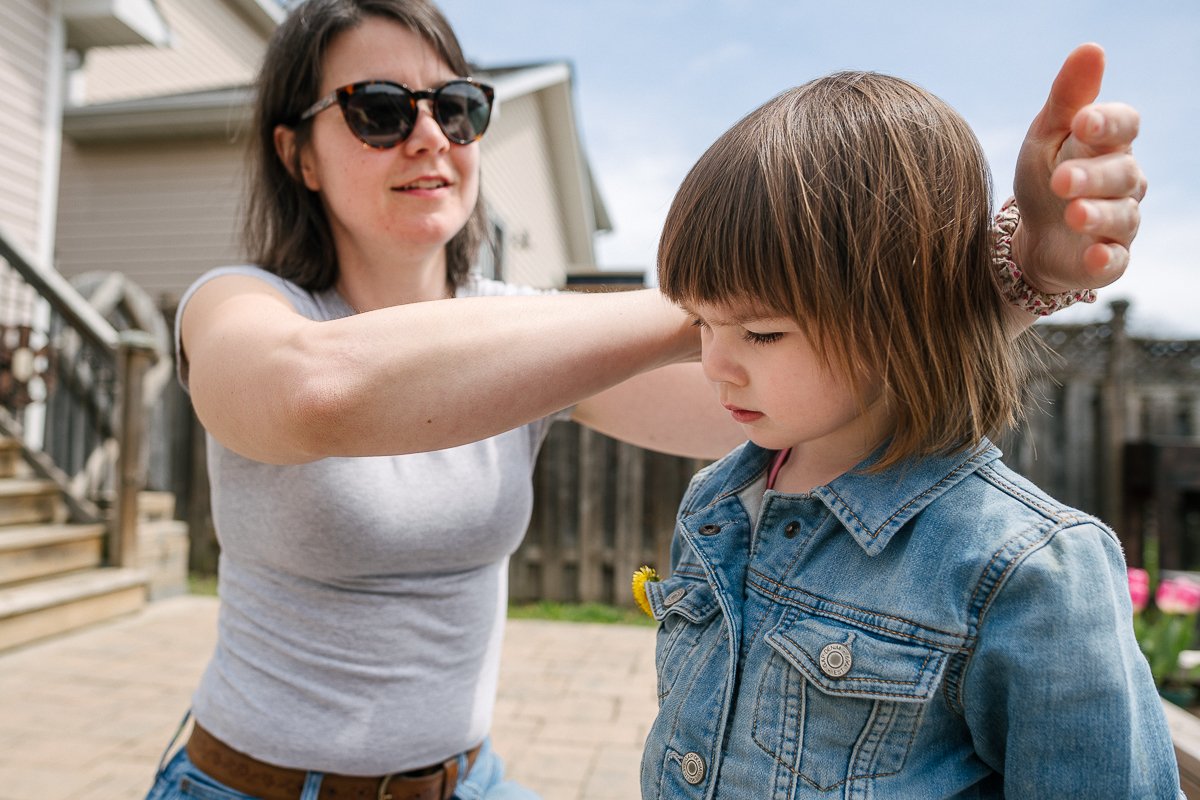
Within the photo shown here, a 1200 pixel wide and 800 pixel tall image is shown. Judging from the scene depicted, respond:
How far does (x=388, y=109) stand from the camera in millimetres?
1367

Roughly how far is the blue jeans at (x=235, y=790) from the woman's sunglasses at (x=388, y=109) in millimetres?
968

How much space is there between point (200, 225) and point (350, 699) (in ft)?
32.1

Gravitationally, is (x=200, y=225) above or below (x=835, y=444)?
above

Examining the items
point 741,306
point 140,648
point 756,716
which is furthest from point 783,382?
point 140,648

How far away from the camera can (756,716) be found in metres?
0.87

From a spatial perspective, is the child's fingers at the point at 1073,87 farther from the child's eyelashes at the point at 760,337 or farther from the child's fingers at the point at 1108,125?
the child's eyelashes at the point at 760,337

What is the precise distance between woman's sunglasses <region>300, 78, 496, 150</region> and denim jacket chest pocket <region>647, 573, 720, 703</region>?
2.64 feet

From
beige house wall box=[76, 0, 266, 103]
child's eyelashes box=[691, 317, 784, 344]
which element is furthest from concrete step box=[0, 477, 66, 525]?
beige house wall box=[76, 0, 266, 103]

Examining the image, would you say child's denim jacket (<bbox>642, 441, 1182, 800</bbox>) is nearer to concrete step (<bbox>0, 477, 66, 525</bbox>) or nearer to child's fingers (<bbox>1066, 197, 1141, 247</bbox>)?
child's fingers (<bbox>1066, 197, 1141, 247</bbox>)

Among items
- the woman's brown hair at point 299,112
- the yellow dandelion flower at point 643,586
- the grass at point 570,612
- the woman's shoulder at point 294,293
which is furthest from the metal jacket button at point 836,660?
the grass at point 570,612

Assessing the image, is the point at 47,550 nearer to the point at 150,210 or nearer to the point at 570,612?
the point at 570,612

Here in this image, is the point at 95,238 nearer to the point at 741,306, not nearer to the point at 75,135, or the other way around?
the point at 75,135

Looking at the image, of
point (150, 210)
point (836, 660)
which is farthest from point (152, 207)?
point (836, 660)

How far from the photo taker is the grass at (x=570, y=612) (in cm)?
591
